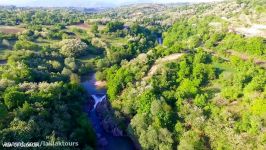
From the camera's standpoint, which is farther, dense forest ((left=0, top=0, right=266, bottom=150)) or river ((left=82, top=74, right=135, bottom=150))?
river ((left=82, top=74, right=135, bottom=150))

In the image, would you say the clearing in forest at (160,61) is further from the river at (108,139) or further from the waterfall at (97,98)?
the river at (108,139)

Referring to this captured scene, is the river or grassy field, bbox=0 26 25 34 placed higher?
grassy field, bbox=0 26 25 34

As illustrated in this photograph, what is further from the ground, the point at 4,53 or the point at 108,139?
the point at 4,53

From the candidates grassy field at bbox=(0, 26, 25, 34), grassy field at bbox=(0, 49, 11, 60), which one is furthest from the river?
grassy field at bbox=(0, 26, 25, 34)

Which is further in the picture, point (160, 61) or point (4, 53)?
point (4, 53)

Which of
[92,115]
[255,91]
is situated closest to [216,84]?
[255,91]

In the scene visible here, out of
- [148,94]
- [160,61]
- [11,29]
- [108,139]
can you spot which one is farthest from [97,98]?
[11,29]

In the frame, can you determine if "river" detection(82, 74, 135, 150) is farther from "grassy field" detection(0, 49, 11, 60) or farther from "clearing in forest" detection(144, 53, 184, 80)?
"grassy field" detection(0, 49, 11, 60)

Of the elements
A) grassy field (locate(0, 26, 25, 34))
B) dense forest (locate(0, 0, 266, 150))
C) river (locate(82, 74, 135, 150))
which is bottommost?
river (locate(82, 74, 135, 150))

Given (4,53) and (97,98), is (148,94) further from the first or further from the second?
→ (4,53)

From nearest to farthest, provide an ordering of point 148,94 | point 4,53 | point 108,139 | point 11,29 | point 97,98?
1. point 108,139
2. point 148,94
3. point 97,98
4. point 4,53
5. point 11,29

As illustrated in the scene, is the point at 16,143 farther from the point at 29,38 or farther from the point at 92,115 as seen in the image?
the point at 29,38
